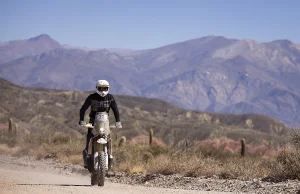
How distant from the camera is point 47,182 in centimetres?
1352

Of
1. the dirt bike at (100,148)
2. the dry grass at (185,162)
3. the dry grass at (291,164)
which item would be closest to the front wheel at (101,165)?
the dirt bike at (100,148)

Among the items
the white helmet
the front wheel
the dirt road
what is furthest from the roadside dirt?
the white helmet

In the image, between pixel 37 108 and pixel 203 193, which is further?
pixel 37 108

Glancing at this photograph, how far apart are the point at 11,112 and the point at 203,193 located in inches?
2147

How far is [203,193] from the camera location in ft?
35.6

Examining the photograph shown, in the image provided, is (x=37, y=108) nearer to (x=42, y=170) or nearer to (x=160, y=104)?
(x=42, y=170)

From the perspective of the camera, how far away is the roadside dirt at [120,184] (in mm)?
10344

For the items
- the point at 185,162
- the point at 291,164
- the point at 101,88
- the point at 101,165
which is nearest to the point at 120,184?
the point at 101,165

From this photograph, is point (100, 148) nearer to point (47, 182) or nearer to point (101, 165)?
point (101, 165)

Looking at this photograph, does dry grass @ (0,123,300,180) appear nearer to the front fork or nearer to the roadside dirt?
the roadside dirt

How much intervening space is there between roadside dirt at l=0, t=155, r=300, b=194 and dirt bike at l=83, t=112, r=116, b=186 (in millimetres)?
395

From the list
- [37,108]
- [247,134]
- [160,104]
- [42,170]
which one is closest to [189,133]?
[247,134]

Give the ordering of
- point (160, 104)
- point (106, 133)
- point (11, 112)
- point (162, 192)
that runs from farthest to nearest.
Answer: point (160, 104) < point (11, 112) < point (106, 133) < point (162, 192)

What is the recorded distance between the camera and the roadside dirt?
1034 centimetres
